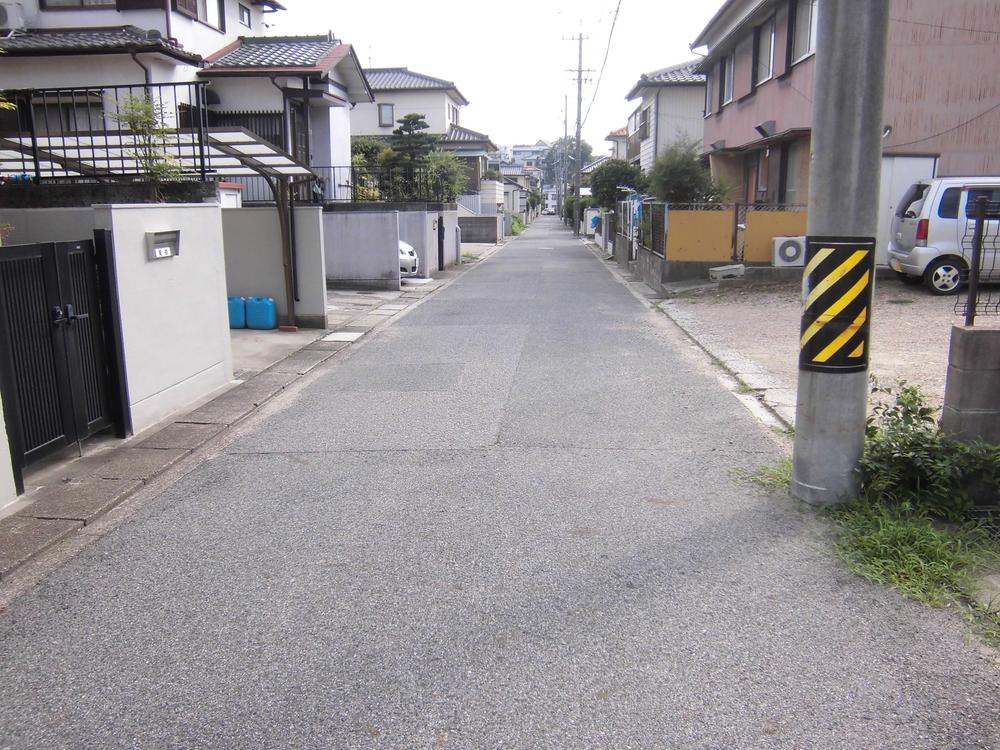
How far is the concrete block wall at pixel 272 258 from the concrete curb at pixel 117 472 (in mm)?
2820

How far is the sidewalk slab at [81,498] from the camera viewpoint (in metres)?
→ 4.92

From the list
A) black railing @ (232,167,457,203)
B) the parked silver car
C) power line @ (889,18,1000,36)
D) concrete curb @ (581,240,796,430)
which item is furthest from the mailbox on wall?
power line @ (889,18,1000,36)

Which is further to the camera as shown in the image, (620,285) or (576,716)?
(620,285)

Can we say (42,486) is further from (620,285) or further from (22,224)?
(620,285)

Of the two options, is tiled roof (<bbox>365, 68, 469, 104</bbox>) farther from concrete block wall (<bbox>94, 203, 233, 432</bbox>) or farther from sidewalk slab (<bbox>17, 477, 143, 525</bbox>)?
sidewalk slab (<bbox>17, 477, 143, 525</bbox>)

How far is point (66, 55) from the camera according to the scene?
16859 millimetres

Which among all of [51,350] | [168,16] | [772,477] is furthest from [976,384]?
[168,16]

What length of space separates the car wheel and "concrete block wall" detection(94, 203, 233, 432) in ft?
35.5

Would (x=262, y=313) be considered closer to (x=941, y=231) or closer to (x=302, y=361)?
(x=302, y=361)

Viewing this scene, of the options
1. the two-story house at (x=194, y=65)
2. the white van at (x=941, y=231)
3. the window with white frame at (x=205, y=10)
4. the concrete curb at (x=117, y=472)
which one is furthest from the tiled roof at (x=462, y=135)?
the concrete curb at (x=117, y=472)

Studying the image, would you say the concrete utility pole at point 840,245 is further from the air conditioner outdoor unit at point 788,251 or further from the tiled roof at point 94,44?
the tiled roof at point 94,44

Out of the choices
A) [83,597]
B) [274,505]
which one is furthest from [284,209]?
[83,597]

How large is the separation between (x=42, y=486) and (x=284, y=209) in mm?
6583

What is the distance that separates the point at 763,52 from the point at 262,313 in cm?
1388
